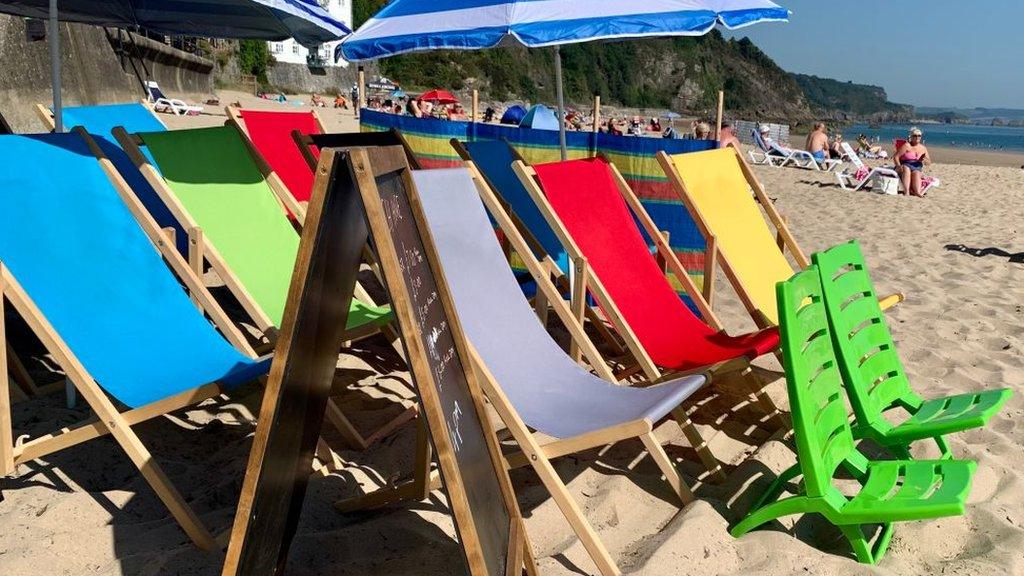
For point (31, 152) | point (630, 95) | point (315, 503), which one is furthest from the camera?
→ point (630, 95)

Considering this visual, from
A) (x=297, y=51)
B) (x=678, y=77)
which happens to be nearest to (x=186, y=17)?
(x=297, y=51)

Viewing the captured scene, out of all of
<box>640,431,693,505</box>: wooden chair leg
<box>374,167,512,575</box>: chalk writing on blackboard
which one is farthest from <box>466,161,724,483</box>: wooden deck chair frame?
<box>374,167,512,575</box>: chalk writing on blackboard

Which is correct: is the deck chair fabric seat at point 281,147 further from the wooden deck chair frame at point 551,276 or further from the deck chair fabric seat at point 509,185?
the wooden deck chair frame at point 551,276

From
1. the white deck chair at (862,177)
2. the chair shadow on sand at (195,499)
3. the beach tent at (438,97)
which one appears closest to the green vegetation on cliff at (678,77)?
the beach tent at (438,97)

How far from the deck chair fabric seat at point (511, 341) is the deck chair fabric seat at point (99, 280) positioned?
0.64 m

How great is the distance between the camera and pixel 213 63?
114 ft

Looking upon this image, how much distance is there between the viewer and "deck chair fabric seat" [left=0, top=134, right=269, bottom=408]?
8.21 feet

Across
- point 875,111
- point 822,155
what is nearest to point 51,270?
point 822,155

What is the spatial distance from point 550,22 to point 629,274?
113cm

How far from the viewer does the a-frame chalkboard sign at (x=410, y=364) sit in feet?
4.79

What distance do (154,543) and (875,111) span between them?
147777 mm

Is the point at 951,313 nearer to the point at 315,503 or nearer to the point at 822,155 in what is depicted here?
the point at 315,503

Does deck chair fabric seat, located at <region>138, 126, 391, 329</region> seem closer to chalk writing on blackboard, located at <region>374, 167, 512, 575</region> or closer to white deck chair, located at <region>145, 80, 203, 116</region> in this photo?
chalk writing on blackboard, located at <region>374, 167, 512, 575</region>

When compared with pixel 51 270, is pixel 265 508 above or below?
below
